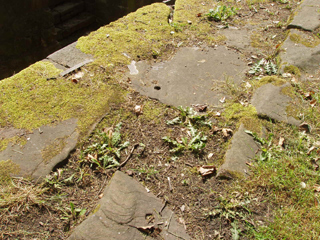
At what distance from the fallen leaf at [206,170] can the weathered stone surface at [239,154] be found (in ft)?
0.16

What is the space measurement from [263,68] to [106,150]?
6.73 ft

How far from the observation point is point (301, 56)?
10.4 ft

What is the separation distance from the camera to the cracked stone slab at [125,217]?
5.66 ft

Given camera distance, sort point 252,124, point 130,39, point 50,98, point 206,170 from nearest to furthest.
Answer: point 206,170 → point 252,124 → point 50,98 → point 130,39

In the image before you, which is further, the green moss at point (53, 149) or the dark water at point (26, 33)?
the dark water at point (26, 33)

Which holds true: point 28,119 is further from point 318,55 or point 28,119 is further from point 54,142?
point 318,55

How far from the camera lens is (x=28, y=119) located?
92.4 inches

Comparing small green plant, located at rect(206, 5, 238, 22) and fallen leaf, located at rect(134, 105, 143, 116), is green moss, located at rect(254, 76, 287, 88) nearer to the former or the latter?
fallen leaf, located at rect(134, 105, 143, 116)

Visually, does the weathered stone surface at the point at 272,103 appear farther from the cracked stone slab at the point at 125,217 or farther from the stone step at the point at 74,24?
the stone step at the point at 74,24

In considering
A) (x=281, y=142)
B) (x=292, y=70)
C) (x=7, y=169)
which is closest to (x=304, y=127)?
(x=281, y=142)

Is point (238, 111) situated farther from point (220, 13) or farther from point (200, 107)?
point (220, 13)

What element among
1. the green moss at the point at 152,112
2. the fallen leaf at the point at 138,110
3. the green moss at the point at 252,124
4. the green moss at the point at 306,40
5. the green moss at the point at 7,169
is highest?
the green moss at the point at 306,40

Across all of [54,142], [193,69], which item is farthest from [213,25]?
[54,142]

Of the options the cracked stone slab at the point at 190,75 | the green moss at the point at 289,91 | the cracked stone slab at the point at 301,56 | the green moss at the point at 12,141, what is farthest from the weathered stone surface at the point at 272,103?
the green moss at the point at 12,141
